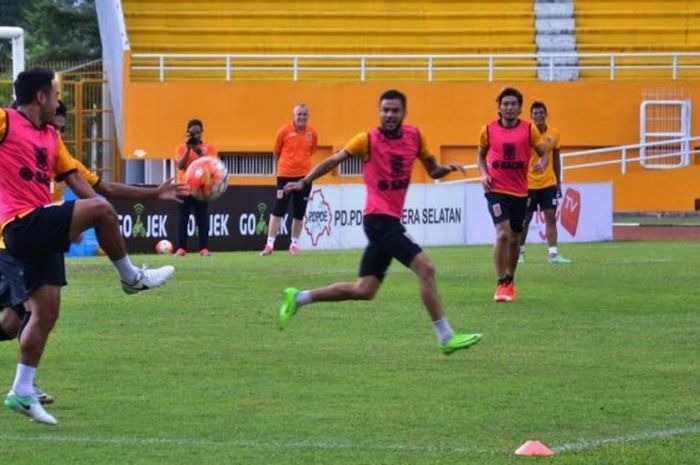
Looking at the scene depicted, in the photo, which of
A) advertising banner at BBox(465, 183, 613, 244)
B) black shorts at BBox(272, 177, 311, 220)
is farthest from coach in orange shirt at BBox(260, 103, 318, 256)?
advertising banner at BBox(465, 183, 613, 244)

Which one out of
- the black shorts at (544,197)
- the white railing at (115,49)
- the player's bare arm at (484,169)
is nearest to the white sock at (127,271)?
the player's bare arm at (484,169)

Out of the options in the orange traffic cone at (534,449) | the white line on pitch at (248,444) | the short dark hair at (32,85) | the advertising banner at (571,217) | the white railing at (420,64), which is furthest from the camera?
the white railing at (420,64)

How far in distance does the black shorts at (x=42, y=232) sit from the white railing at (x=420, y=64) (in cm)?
2858

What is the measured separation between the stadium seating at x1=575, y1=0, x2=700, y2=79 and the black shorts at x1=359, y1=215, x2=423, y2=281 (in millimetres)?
27783

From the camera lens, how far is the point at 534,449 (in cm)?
871

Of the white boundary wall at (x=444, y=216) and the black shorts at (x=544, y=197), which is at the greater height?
the black shorts at (x=544, y=197)

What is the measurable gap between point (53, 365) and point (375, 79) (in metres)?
27.4

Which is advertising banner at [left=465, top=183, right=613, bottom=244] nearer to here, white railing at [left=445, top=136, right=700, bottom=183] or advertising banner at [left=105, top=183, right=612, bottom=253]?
advertising banner at [left=105, top=183, right=612, bottom=253]

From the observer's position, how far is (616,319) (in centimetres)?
1564

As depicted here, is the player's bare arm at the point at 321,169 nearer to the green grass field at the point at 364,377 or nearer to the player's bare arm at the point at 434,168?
the player's bare arm at the point at 434,168

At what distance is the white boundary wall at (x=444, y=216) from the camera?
27.7 meters

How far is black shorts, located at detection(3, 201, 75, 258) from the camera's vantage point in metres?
9.57

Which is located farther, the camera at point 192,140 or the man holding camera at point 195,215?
the man holding camera at point 195,215

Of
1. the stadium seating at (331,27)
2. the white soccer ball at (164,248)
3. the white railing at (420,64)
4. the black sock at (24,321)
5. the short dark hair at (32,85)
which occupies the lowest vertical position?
the white soccer ball at (164,248)
